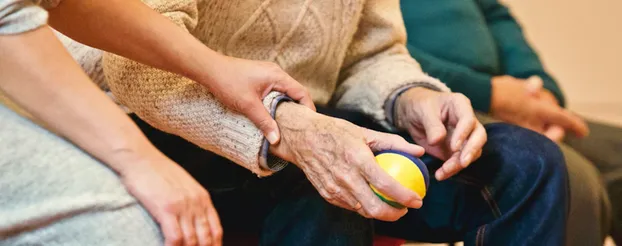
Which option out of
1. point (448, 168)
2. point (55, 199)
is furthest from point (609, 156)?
point (55, 199)

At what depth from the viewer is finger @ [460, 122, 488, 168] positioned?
0.80 m

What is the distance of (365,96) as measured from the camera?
1001 mm

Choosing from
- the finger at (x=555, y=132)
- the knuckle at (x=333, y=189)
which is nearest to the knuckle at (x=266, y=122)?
the knuckle at (x=333, y=189)

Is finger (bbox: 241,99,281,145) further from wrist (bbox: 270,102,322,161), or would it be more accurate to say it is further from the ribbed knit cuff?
the ribbed knit cuff

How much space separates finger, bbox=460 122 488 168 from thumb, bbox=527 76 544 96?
69 centimetres

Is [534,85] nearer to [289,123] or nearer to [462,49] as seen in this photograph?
[462,49]

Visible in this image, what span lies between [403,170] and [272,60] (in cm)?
33

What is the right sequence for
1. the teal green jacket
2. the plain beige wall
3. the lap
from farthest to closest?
the plain beige wall
the teal green jacket
the lap

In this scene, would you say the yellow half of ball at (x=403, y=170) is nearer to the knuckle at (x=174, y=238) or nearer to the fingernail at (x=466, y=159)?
the fingernail at (x=466, y=159)

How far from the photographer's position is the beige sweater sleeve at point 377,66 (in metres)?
0.98

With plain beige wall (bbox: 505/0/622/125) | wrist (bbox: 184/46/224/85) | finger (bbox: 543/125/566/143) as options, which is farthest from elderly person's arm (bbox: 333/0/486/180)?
plain beige wall (bbox: 505/0/622/125)

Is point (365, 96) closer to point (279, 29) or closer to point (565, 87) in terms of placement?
point (279, 29)

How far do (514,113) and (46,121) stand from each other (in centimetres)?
111

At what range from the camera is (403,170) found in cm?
68
